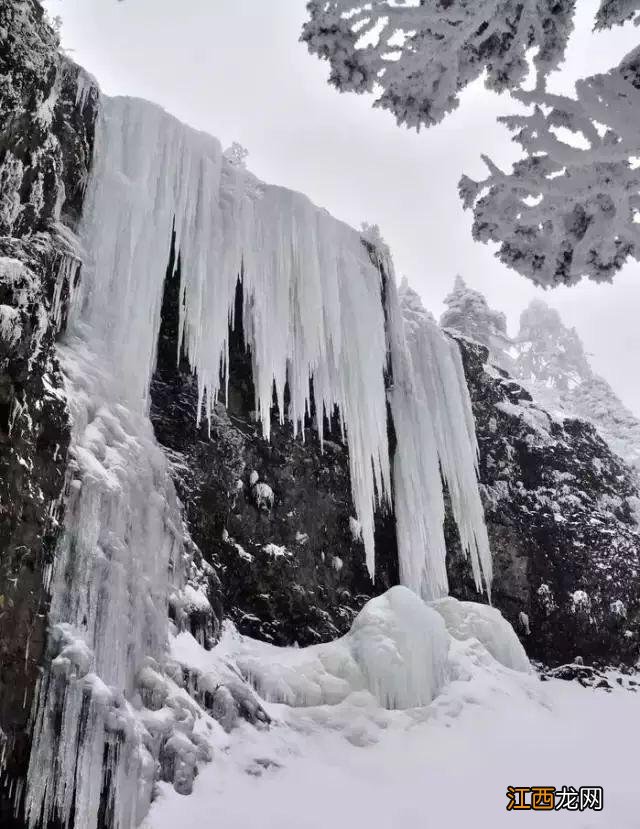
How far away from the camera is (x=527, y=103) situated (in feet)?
8.05

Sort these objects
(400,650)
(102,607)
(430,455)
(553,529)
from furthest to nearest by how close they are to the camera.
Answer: (553,529) → (430,455) → (400,650) → (102,607)

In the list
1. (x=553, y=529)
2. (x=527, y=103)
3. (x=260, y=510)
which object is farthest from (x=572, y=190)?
(x=553, y=529)

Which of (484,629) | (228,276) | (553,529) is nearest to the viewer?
(228,276)

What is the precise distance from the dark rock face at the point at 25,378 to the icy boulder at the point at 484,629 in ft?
23.3

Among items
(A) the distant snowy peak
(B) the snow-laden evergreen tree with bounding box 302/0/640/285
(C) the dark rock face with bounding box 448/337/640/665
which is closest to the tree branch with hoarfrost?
(B) the snow-laden evergreen tree with bounding box 302/0/640/285

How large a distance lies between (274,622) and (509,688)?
3.62 m

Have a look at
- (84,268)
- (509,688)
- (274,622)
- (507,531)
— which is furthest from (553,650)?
(84,268)

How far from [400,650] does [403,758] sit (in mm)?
1375

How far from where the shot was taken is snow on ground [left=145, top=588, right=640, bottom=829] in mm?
6062

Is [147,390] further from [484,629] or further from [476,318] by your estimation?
[476,318]

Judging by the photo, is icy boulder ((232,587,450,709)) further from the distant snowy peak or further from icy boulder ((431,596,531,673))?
the distant snowy peak

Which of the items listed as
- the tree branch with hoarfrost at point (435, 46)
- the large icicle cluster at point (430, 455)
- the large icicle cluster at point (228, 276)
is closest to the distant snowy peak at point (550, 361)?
the large icicle cluster at point (430, 455)

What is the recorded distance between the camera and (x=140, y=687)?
5.97 metres

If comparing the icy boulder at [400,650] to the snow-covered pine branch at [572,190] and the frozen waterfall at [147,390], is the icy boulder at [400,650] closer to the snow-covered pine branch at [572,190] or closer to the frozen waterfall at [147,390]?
the frozen waterfall at [147,390]
